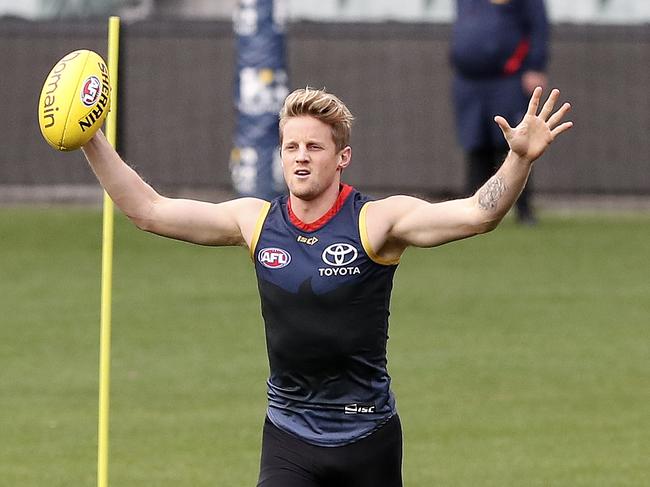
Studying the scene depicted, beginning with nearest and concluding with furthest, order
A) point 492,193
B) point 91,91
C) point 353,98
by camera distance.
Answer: point 492,193, point 91,91, point 353,98

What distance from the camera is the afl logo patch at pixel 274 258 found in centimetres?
629

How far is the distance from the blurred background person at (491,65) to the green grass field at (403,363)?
102 centimetres

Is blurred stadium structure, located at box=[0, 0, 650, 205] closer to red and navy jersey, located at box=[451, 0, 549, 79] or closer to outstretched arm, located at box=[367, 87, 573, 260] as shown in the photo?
red and navy jersey, located at box=[451, 0, 549, 79]

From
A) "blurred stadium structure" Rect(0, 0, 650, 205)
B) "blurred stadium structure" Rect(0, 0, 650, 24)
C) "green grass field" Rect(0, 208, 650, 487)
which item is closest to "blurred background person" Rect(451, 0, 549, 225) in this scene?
"green grass field" Rect(0, 208, 650, 487)

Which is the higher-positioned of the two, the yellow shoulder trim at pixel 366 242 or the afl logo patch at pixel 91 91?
the afl logo patch at pixel 91 91

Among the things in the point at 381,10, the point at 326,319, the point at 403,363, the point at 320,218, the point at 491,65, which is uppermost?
the point at 381,10

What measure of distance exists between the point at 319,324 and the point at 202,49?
613 inches

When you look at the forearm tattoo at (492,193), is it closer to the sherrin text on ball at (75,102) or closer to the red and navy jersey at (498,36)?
the sherrin text on ball at (75,102)

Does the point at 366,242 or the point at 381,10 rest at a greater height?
the point at 381,10

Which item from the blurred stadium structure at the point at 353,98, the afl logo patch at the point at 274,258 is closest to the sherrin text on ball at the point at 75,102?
the afl logo patch at the point at 274,258

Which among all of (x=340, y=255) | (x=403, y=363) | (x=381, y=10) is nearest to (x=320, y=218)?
(x=340, y=255)

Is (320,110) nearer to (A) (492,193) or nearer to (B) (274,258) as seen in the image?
(B) (274,258)

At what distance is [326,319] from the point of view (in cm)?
630

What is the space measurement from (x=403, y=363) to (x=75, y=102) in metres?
5.53
